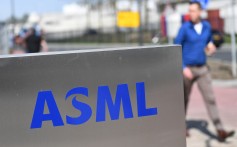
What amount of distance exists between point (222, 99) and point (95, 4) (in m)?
69.1

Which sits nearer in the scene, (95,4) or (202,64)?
(202,64)

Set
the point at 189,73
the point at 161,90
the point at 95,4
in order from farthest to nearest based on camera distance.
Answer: the point at 95,4, the point at 189,73, the point at 161,90

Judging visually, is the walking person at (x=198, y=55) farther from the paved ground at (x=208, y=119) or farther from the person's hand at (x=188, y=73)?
the paved ground at (x=208, y=119)

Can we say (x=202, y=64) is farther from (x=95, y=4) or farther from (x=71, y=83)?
(x=95, y=4)

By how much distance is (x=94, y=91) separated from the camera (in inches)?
144

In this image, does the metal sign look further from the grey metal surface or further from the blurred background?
the grey metal surface

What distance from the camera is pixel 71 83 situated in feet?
11.8

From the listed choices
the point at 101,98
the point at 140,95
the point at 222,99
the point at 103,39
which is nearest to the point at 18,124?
the point at 101,98

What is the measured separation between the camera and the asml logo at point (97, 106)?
11.5 ft

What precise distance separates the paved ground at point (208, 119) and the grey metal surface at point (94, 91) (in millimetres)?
2932

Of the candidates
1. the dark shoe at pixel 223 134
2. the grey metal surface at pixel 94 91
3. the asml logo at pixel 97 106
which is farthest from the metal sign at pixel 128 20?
the asml logo at pixel 97 106

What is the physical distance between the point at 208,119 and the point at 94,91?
532cm

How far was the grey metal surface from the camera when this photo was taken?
11.2 ft

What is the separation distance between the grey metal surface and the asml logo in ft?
0.10
